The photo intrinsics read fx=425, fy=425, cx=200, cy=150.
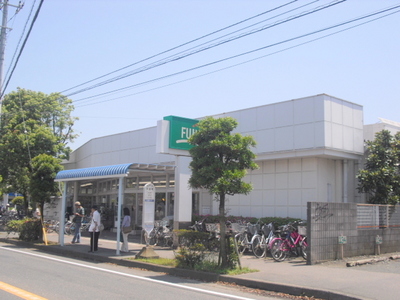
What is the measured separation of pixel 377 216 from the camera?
1518 centimetres

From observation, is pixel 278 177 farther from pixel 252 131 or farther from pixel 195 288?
pixel 195 288

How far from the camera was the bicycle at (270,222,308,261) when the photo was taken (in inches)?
521

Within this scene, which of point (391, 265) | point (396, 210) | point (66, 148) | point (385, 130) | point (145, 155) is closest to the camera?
point (391, 265)

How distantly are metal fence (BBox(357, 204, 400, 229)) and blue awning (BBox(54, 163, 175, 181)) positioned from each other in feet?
23.3

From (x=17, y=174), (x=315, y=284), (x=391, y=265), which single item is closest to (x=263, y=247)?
(x=391, y=265)

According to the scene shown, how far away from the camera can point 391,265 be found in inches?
498

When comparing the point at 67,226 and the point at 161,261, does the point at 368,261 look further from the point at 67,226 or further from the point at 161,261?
the point at 67,226

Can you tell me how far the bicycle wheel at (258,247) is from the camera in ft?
46.1

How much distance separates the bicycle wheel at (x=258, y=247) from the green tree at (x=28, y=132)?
16570 millimetres

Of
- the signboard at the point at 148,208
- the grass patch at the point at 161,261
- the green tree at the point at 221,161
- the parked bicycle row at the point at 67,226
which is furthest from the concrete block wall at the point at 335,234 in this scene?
the parked bicycle row at the point at 67,226

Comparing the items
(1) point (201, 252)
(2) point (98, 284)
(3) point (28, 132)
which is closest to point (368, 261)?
(1) point (201, 252)

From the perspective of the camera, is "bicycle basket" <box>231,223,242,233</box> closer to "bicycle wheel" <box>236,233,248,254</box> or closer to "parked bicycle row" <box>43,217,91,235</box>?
"bicycle wheel" <box>236,233,248,254</box>

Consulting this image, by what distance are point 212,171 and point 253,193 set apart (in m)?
8.15

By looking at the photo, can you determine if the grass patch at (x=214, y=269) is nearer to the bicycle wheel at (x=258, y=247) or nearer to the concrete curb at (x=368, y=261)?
the bicycle wheel at (x=258, y=247)
